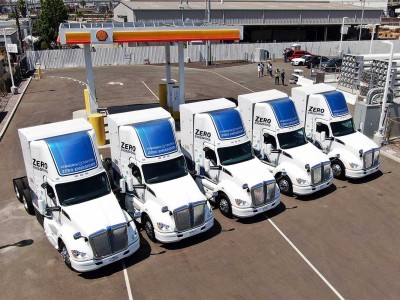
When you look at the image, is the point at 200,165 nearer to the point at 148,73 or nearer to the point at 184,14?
the point at 148,73

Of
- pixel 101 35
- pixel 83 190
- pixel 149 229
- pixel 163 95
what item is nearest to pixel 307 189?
pixel 149 229

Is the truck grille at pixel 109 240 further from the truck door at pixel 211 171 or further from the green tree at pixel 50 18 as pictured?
the green tree at pixel 50 18

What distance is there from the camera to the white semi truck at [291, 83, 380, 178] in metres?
17.3

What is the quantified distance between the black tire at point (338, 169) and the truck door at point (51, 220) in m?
12.0

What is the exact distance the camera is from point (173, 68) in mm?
45969

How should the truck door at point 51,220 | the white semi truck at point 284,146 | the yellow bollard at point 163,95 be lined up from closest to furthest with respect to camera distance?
the truck door at point 51,220 → the white semi truck at point 284,146 → the yellow bollard at point 163,95

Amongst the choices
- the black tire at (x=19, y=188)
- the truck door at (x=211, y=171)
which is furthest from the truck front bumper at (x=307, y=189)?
the black tire at (x=19, y=188)

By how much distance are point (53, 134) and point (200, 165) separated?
18.9ft

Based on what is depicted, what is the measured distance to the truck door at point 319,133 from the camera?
1809cm

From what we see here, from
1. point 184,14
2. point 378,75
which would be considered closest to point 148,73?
point 184,14

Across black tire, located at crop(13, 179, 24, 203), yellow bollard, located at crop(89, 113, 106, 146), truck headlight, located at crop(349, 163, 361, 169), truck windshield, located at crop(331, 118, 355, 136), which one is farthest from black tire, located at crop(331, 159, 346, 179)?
black tire, located at crop(13, 179, 24, 203)

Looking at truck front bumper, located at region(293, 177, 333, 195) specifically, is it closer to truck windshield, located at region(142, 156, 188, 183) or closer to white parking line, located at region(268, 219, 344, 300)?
white parking line, located at region(268, 219, 344, 300)

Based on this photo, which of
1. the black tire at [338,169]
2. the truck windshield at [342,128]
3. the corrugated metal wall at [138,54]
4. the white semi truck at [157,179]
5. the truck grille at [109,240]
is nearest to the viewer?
the truck grille at [109,240]

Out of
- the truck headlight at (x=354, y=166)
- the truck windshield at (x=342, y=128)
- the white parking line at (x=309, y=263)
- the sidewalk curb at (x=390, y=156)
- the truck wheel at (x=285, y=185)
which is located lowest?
the sidewalk curb at (x=390, y=156)
